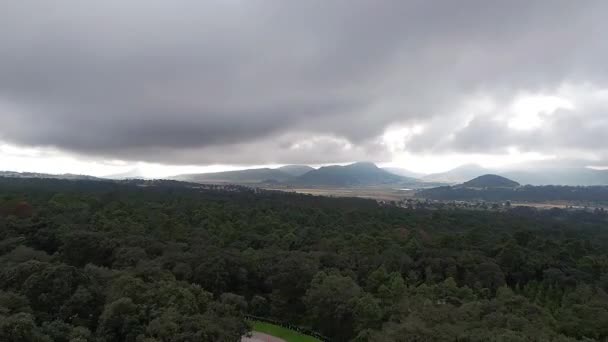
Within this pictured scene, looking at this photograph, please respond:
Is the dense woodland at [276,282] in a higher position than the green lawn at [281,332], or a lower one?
higher

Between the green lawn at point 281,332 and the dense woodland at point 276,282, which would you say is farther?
the green lawn at point 281,332

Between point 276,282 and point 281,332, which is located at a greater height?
point 276,282

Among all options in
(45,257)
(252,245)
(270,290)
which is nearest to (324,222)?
(252,245)

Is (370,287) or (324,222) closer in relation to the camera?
(370,287)

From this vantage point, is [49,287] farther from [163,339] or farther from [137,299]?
[163,339]

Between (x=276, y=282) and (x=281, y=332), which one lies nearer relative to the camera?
(x=281, y=332)
